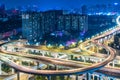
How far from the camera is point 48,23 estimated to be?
7.64m

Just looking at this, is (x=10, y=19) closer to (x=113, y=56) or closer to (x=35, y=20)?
(x=35, y=20)

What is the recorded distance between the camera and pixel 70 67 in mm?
4492

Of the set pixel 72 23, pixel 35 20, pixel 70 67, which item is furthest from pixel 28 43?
pixel 70 67

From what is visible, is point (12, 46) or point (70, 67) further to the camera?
point (12, 46)

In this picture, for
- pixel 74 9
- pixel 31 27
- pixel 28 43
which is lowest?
pixel 28 43

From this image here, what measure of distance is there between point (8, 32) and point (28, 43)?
123cm

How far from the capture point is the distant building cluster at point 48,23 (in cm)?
740

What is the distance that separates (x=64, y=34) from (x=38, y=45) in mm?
1067

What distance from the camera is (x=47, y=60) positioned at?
4.90 metres

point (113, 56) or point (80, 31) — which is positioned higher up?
point (80, 31)

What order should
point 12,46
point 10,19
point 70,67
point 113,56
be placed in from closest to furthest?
point 70,67 → point 113,56 → point 12,46 → point 10,19

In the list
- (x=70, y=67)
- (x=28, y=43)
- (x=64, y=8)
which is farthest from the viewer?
(x=64, y=8)

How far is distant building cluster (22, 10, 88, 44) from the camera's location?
7.40m

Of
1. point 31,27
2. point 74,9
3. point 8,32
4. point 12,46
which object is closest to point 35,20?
point 31,27
